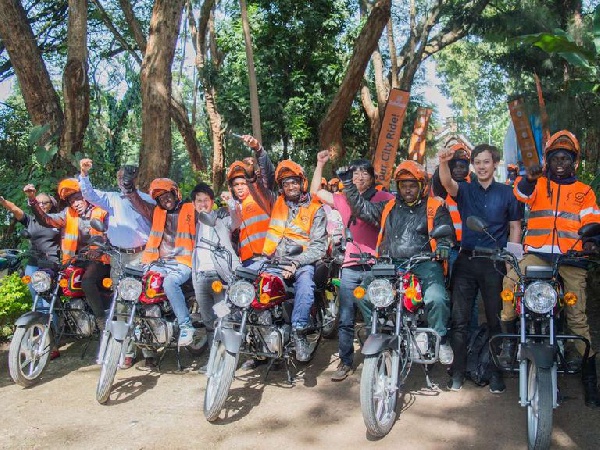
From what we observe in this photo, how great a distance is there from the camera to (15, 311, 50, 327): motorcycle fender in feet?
18.8

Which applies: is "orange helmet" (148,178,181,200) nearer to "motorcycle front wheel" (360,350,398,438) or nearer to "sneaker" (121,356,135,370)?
"sneaker" (121,356,135,370)

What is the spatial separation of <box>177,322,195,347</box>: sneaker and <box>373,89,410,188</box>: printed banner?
7584 millimetres

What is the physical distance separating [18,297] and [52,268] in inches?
54.5

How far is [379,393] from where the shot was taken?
14.2ft

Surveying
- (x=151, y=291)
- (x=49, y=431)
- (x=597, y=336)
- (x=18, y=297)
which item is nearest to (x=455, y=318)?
(x=597, y=336)

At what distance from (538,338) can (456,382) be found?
1.03 m

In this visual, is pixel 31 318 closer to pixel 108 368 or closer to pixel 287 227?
pixel 108 368

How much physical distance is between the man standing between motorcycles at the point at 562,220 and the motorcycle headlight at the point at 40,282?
4.16 metres

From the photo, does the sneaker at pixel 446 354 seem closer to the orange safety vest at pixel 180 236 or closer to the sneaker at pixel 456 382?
the sneaker at pixel 456 382

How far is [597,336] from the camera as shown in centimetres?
639

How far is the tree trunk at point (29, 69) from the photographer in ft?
29.6

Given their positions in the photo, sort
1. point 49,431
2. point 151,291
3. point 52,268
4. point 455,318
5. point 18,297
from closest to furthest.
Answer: point 49,431
point 455,318
point 151,291
point 52,268
point 18,297

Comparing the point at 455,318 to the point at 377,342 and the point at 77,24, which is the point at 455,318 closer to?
the point at 377,342

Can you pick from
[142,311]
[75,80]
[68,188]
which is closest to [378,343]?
[142,311]
